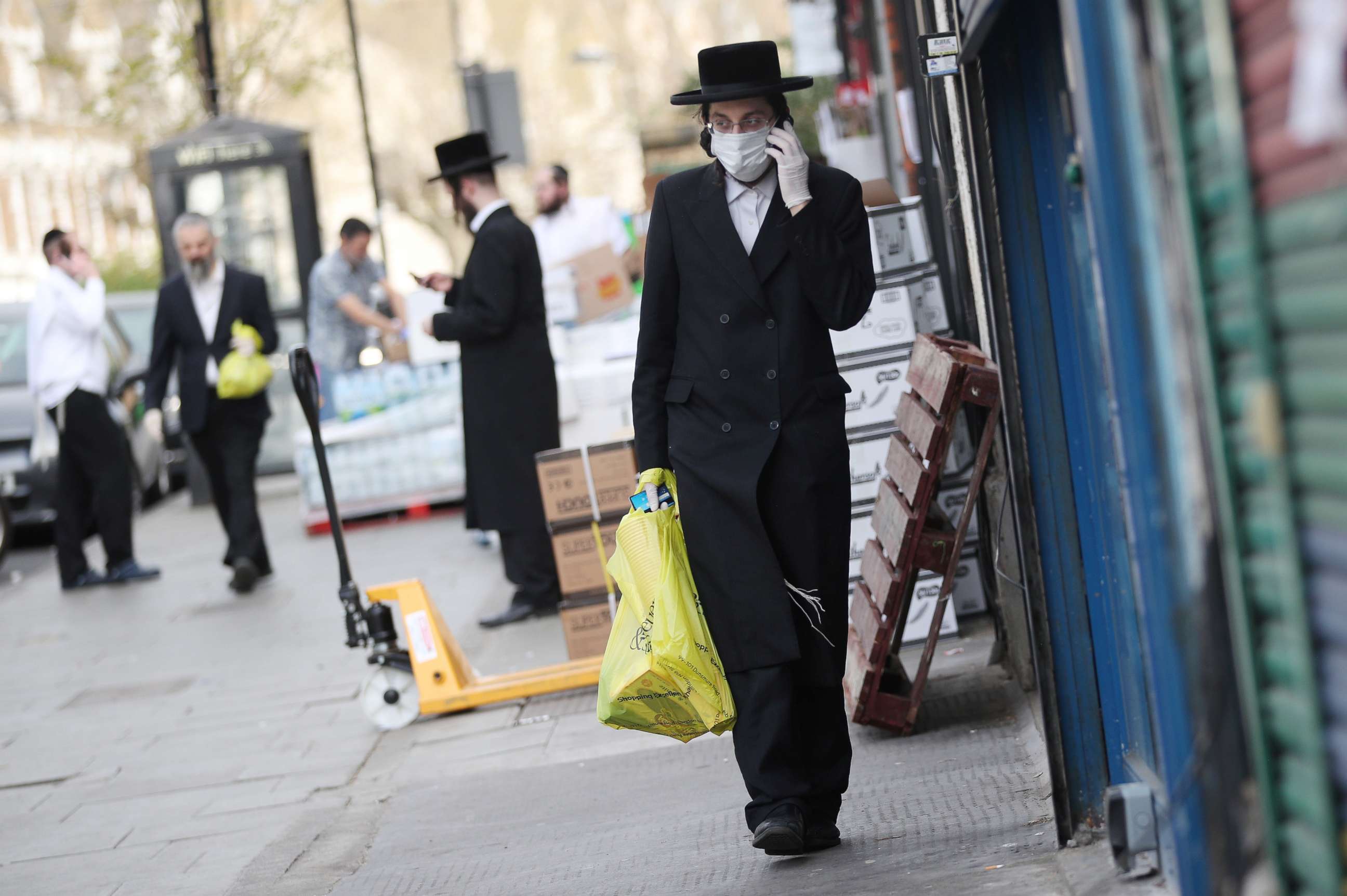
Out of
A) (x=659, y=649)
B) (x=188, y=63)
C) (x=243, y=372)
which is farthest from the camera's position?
(x=188, y=63)

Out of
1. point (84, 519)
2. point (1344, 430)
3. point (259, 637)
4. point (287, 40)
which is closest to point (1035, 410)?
point (1344, 430)

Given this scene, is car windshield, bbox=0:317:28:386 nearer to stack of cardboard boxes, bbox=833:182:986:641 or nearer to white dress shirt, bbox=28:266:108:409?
white dress shirt, bbox=28:266:108:409

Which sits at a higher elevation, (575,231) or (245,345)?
(575,231)

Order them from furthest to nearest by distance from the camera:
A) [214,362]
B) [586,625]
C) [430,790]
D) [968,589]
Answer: [214,362]
[586,625]
[968,589]
[430,790]

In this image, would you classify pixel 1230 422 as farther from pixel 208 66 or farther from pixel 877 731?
pixel 208 66

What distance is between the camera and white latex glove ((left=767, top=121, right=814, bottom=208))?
13.7 feet

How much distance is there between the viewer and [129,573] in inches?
451

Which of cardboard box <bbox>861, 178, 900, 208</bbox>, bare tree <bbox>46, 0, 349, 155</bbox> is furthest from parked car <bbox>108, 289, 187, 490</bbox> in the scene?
cardboard box <bbox>861, 178, 900, 208</bbox>

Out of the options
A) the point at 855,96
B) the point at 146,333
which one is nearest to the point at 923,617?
the point at 855,96

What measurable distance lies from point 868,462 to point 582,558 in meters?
1.37

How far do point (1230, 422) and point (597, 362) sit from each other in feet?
32.7

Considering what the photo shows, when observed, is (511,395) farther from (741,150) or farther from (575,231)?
(575,231)

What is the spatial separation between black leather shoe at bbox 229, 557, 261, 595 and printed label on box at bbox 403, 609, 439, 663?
3991 millimetres

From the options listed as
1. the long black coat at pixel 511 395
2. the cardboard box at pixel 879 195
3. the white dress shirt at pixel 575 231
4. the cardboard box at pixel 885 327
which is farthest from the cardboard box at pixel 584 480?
the white dress shirt at pixel 575 231
